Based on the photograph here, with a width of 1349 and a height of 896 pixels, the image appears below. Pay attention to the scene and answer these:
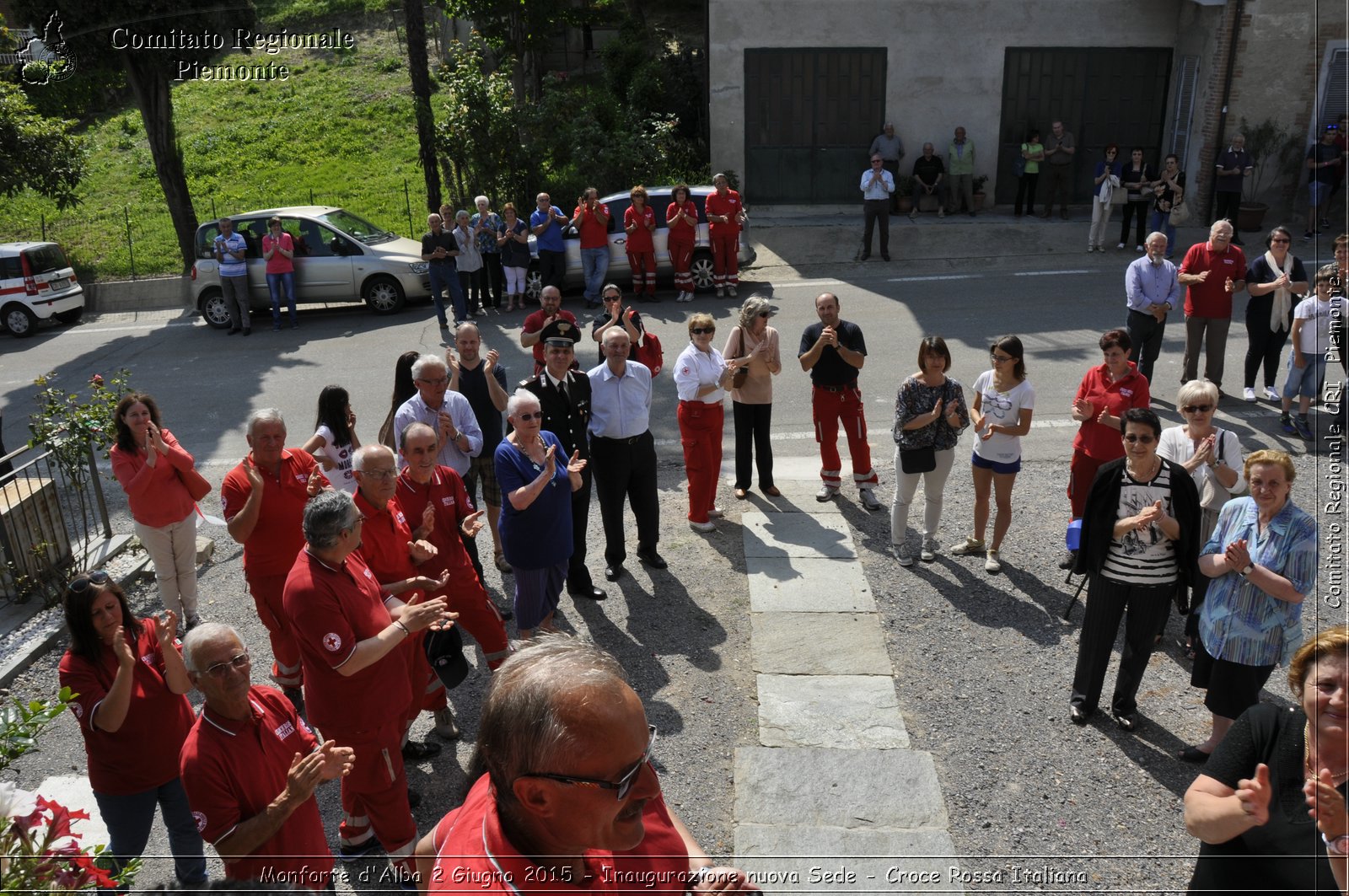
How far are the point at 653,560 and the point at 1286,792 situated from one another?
16.6ft

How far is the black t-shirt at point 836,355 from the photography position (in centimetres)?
849

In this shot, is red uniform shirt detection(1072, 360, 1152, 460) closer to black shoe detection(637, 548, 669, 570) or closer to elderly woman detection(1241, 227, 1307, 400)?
black shoe detection(637, 548, 669, 570)

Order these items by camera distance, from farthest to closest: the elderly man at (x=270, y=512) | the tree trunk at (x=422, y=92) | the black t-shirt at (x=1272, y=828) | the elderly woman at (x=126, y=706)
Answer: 1. the tree trunk at (x=422, y=92)
2. the elderly man at (x=270, y=512)
3. the elderly woman at (x=126, y=706)
4. the black t-shirt at (x=1272, y=828)

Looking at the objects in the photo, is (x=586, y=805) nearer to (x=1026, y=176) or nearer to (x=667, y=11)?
(x=1026, y=176)

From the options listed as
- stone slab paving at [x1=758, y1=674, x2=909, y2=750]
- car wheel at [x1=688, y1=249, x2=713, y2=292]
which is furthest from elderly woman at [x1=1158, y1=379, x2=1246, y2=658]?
car wheel at [x1=688, y1=249, x2=713, y2=292]

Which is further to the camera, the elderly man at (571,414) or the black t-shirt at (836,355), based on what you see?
the black t-shirt at (836,355)

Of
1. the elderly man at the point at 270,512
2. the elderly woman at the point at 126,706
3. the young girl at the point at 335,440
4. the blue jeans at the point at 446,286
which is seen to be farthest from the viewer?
the blue jeans at the point at 446,286

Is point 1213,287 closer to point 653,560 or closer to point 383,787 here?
point 653,560

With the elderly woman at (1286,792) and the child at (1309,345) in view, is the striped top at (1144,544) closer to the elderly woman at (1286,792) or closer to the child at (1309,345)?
the elderly woman at (1286,792)

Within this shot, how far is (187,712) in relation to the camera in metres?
4.70

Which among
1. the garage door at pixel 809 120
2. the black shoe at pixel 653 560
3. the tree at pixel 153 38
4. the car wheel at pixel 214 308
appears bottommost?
the black shoe at pixel 653 560

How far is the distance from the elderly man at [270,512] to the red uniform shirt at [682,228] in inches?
400

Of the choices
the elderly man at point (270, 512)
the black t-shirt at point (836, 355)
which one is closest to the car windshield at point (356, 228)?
the black t-shirt at point (836, 355)

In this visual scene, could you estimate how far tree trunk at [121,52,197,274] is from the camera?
1694 centimetres
